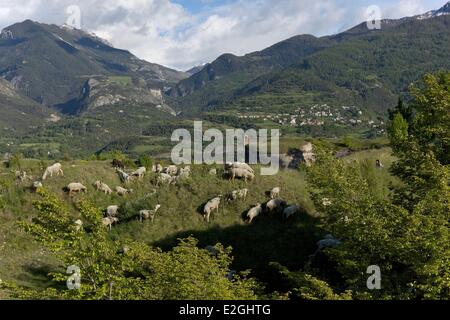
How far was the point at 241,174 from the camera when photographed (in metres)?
52.7

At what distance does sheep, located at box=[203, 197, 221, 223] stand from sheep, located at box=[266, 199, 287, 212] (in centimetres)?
554

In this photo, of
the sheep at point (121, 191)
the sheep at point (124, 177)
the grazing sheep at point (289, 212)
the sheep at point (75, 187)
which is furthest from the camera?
the sheep at point (124, 177)

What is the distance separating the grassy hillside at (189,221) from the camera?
40.9 meters

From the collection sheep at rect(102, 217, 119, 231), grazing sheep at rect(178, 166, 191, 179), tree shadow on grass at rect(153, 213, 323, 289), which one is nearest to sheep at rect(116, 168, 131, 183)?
grazing sheep at rect(178, 166, 191, 179)

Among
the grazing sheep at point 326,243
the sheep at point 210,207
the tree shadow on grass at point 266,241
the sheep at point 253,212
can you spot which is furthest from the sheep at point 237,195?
the grazing sheep at point 326,243

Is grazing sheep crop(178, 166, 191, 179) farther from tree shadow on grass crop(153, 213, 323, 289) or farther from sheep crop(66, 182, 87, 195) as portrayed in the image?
sheep crop(66, 182, 87, 195)

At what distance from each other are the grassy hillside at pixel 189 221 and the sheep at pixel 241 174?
0.84 metres

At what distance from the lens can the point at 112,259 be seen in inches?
884

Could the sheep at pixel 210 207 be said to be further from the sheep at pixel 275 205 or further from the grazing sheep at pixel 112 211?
the grazing sheep at pixel 112 211

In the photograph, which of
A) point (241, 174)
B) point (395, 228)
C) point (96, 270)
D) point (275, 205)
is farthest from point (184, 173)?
point (96, 270)

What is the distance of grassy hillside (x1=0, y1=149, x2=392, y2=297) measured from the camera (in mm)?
40875

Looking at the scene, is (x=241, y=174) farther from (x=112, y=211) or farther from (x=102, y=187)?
(x=102, y=187)
